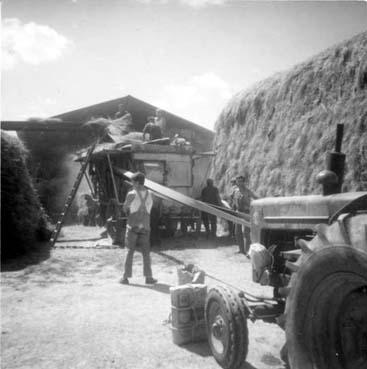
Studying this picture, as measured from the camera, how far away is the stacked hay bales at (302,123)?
332 inches

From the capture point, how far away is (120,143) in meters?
10.7

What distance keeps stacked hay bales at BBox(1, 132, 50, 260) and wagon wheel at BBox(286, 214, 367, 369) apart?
7.56 meters

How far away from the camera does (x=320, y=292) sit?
2.39m

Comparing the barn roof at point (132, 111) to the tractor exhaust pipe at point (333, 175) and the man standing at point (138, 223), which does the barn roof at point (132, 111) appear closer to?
the man standing at point (138, 223)

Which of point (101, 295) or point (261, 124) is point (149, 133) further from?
point (101, 295)

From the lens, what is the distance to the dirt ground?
11.5ft

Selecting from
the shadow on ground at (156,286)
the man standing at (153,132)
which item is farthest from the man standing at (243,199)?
the man standing at (153,132)

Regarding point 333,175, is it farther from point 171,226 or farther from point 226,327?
point 171,226

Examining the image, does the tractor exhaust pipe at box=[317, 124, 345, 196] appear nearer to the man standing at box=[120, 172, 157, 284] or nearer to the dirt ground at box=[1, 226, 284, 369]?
the dirt ground at box=[1, 226, 284, 369]

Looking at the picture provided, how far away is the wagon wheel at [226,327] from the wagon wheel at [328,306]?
57 centimetres

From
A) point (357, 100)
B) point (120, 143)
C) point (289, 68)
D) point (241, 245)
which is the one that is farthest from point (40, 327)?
point (289, 68)

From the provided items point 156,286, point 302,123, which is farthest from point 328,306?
point 302,123

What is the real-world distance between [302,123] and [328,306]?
832cm

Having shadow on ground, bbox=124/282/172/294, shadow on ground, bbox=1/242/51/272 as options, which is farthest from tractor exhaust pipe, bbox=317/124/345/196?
shadow on ground, bbox=1/242/51/272
